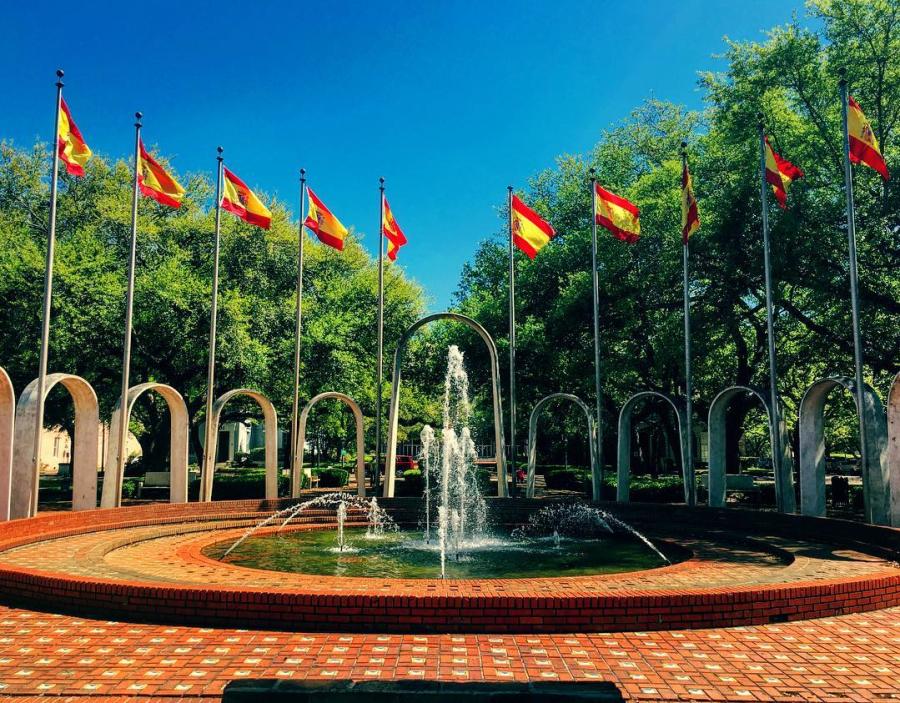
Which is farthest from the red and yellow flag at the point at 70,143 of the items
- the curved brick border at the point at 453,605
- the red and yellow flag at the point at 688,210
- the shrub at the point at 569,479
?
the shrub at the point at 569,479

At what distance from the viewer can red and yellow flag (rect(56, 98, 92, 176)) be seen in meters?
13.2

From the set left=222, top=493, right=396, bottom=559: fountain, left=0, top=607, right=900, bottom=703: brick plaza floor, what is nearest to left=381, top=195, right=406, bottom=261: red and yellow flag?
left=222, top=493, right=396, bottom=559: fountain

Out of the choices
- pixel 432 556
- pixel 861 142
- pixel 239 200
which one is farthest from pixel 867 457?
pixel 239 200

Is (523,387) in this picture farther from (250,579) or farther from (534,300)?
(250,579)

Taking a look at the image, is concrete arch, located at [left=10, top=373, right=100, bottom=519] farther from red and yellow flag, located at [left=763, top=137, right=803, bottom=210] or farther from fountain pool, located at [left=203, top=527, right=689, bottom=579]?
red and yellow flag, located at [left=763, top=137, right=803, bottom=210]

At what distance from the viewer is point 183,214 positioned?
1132 inches

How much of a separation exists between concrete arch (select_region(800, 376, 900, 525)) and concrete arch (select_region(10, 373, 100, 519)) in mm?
12908

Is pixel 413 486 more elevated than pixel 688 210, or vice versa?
pixel 688 210

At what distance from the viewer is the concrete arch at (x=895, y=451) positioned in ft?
37.1

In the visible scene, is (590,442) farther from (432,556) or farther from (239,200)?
(239,200)

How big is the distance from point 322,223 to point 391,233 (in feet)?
6.40

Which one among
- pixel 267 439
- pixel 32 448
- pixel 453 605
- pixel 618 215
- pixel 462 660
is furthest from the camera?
pixel 267 439

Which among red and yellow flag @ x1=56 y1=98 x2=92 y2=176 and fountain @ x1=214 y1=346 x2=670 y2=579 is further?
red and yellow flag @ x1=56 y1=98 x2=92 y2=176

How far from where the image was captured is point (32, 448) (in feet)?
41.3
